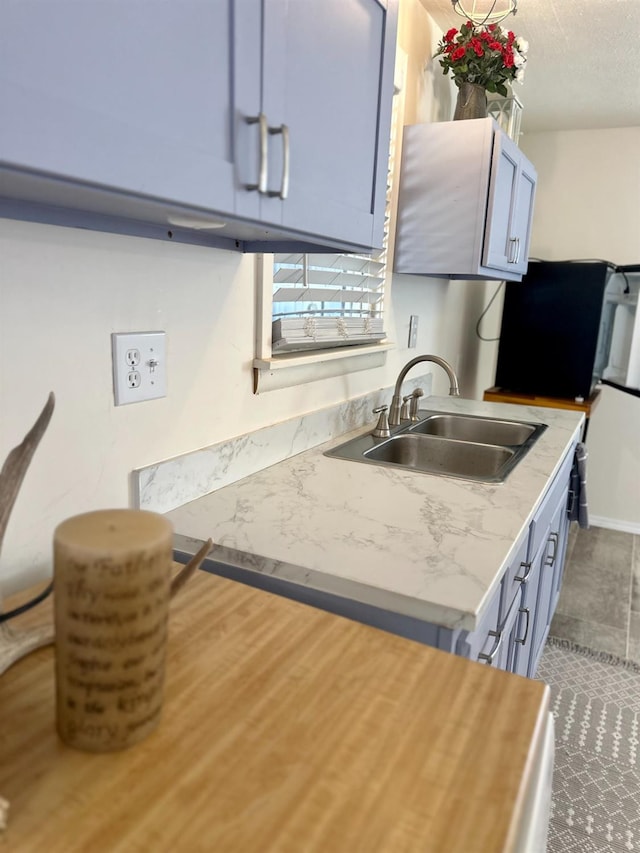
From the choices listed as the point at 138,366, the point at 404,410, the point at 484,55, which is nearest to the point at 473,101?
the point at 484,55

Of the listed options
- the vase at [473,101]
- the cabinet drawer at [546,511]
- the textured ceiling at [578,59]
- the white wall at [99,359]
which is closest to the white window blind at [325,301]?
the white wall at [99,359]

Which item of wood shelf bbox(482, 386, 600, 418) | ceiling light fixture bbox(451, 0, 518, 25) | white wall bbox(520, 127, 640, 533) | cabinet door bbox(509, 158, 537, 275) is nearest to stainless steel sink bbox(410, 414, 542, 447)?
cabinet door bbox(509, 158, 537, 275)

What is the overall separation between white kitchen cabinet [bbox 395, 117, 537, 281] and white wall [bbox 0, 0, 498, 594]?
2.92 feet

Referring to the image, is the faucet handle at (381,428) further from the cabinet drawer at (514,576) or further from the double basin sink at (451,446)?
the cabinet drawer at (514,576)

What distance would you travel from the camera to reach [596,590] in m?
2.82

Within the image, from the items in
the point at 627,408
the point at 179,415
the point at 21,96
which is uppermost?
the point at 21,96

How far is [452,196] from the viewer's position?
1980mm

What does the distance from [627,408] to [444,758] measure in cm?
341

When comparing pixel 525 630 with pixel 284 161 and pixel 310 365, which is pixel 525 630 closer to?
pixel 310 365

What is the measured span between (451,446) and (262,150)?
1.33 metres

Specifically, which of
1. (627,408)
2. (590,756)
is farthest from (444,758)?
(627,408)

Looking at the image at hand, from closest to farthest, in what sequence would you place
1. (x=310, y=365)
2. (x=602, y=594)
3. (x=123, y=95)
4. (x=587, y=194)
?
(x=123, y=95) < (x=310, y=365) < (x=602, y=594) < (x=587, y=194)

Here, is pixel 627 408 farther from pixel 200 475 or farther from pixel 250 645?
pixel 250 645

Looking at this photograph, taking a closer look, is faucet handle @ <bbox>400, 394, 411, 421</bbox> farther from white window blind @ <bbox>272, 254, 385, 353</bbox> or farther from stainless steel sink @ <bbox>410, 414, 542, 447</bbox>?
white window blind @ <bbox>272, 254, 385, 353</bbox>
